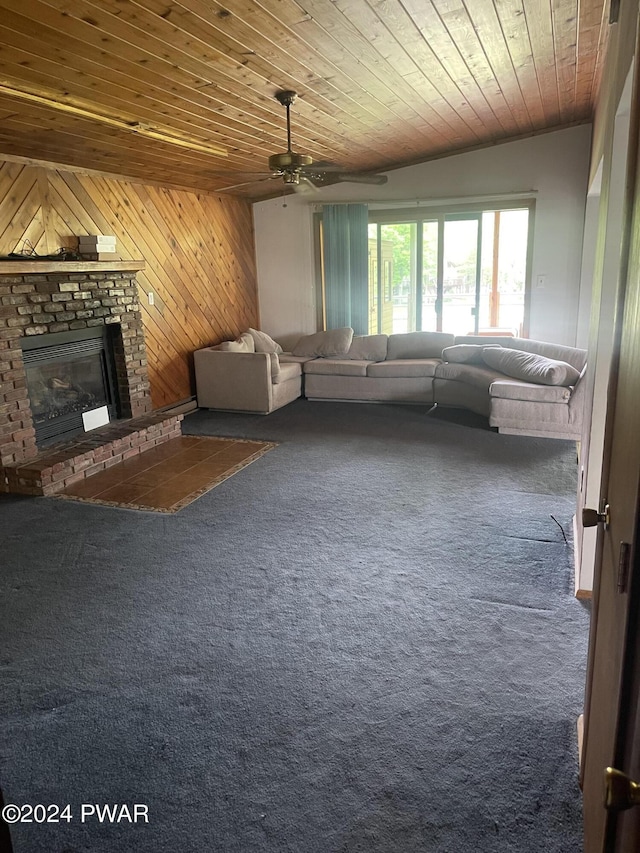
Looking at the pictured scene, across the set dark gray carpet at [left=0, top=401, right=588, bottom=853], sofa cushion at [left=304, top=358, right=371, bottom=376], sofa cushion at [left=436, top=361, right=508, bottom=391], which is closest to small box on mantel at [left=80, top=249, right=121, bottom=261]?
dark gray carpet at [left=0, top=401, right=588, bottom=853]

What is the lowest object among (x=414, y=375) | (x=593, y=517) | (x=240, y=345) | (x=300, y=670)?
(x=300, y=670)

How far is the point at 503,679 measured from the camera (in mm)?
2307

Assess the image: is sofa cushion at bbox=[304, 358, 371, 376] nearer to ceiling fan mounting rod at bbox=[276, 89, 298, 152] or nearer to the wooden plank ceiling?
the wooden plank ceiling

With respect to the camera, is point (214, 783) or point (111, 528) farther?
point (111, 528)

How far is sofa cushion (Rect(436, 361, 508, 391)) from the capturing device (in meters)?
5.93

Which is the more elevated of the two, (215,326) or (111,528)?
(215,326)

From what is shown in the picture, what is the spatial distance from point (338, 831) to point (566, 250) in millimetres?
6825

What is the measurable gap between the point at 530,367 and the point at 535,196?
8.58 feet

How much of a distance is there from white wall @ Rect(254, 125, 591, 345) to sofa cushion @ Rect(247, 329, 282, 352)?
1.08 m

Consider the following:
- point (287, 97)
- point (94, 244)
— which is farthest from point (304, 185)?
point (94, 244)

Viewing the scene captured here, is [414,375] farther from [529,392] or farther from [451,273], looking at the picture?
[451,273]

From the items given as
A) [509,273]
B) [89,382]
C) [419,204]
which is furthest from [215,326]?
[509,273]

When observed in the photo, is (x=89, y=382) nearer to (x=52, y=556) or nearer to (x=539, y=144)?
(x=52, y=556)

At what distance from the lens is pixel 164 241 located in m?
6.39
